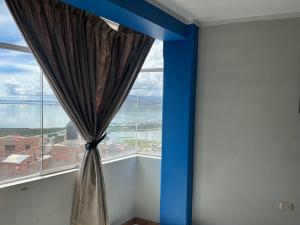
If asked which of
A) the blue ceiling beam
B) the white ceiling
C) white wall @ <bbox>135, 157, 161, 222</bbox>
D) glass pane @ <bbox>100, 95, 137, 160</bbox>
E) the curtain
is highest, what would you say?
the white ceiling

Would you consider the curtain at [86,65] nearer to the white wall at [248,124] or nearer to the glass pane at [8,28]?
the glass pane at [8,28]

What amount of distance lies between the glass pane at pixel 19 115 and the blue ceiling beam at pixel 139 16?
0.87m

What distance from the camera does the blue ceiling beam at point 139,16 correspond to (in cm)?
238

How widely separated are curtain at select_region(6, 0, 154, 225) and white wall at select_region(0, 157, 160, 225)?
21 cm

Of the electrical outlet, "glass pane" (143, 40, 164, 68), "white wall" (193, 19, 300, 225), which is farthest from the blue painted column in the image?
the electrical outlet

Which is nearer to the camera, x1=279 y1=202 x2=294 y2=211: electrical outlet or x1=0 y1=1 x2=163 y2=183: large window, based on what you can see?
x1=0 y1=1 x2=163 y2=183: large window

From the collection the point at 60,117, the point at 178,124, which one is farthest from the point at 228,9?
the point at 60,117

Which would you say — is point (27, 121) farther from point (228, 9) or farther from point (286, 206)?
point (286, 206)

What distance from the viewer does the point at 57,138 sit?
3.20 m

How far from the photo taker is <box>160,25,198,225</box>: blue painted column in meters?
3.54

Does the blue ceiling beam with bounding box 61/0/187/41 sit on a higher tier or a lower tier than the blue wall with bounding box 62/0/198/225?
higher

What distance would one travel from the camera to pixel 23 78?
2855 millimetres

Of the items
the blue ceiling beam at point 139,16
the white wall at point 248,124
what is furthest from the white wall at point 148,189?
the blue ceiling beam at point 139,16

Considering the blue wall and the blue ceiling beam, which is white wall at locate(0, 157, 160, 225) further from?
the blue ceiling beam
